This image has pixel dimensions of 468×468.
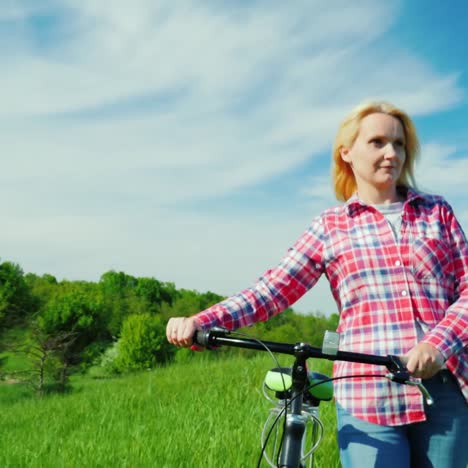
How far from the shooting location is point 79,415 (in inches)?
341

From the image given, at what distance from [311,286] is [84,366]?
32.7 meters

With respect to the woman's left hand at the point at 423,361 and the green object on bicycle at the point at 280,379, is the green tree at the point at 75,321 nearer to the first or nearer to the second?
the green object on bicycle at the point at 280,379

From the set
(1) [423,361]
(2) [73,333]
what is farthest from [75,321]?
(1) [423,361]

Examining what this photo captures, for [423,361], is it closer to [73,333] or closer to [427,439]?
[427,439]

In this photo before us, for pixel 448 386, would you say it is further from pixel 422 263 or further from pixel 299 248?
pixel 299 248

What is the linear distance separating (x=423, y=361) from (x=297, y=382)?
0.42 metres

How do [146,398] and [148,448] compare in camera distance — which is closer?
[148,448]

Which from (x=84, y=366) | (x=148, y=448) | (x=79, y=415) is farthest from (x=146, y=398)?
(x=84, y=366)

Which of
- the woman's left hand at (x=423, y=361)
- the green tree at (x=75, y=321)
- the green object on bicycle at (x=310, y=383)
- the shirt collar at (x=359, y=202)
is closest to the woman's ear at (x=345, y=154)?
the shirt collar at (x=359, y=202)

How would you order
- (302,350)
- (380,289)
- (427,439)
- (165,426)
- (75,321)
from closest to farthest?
(302,350) → (427,439) → (380,289) → (165,426) → (75,321)

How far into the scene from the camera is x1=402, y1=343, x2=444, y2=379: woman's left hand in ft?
6.68

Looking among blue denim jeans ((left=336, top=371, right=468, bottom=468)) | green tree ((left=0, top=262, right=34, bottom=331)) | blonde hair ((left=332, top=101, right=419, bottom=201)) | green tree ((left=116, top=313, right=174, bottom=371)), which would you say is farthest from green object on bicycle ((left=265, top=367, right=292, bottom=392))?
green tree ((left=0, top=262, right=34, bottom=331))

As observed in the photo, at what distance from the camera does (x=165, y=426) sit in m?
6.31

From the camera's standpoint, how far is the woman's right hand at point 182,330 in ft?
7.11
